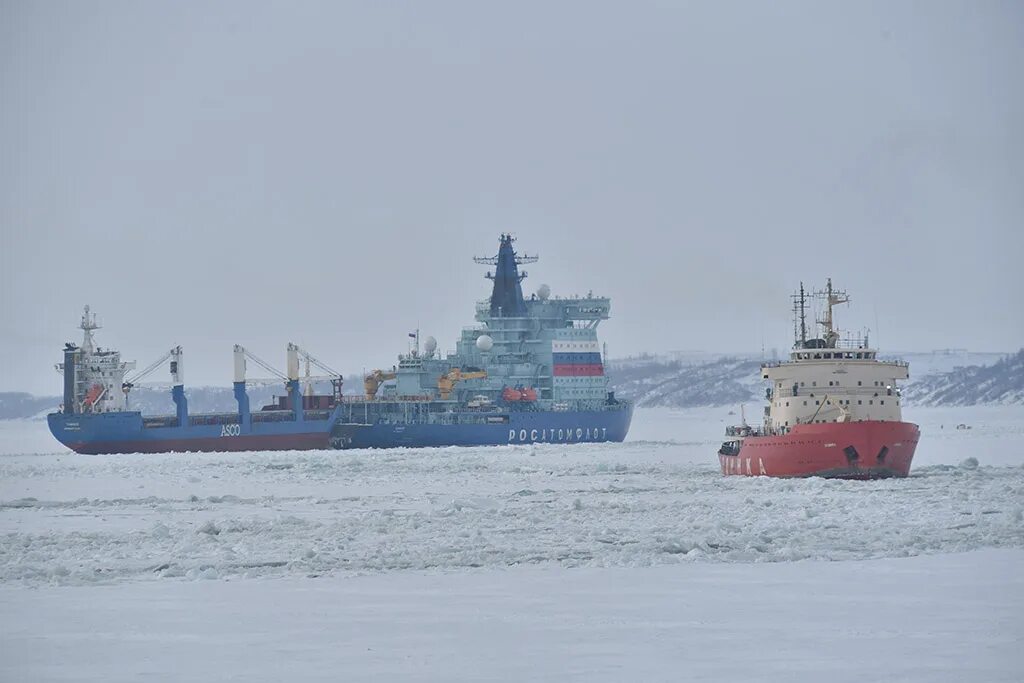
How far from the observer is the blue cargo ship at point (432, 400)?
69.8m

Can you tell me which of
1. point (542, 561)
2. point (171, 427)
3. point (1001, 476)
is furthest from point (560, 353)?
point (542, 561)

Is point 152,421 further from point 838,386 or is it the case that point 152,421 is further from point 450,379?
point 838,386

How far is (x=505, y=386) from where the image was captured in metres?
76.1

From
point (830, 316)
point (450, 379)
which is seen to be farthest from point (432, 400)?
point (830, 316)

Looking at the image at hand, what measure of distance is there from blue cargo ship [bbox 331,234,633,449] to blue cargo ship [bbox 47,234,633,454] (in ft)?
0.19

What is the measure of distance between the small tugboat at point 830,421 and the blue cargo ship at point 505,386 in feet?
107

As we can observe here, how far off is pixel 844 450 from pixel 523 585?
2067 centimetres

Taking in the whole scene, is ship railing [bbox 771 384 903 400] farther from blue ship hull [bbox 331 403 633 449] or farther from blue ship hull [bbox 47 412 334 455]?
blue ship hull [bbox 47 412 334 455]

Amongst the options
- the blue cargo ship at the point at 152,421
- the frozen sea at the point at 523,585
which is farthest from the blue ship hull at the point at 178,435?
the frozen sea at the point at 523,585

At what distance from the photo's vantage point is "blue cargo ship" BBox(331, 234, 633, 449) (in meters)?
72.1

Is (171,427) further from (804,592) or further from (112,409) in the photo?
(804,592)

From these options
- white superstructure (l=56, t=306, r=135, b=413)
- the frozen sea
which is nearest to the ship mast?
white superstructure (l=56, t=306, r=135, b=413)

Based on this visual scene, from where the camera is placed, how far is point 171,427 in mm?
69375

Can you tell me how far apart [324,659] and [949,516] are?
15.5m
